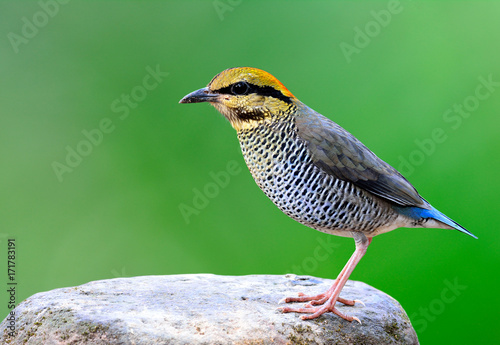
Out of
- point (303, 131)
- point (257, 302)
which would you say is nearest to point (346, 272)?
point (257, 302)

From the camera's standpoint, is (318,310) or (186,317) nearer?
(186,317)

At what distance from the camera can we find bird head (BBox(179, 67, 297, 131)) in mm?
4895

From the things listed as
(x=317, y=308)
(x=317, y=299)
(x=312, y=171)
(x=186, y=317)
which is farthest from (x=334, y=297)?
(x=186, y=317)

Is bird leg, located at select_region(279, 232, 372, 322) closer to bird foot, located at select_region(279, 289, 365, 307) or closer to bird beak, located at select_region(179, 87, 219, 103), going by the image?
bird foot, located at select_region(279, 289, 365, 307)

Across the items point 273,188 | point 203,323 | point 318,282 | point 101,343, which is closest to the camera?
point 101,343

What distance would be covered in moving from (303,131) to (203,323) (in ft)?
6.07

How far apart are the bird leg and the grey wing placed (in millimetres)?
488

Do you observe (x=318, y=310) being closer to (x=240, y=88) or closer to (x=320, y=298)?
(x=320, y=298)

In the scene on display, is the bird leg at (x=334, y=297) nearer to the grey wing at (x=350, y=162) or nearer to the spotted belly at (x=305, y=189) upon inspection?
the spotted belly at (x=305, y=189)

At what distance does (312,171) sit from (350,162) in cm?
39

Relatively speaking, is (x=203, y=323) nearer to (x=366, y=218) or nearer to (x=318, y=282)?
(x=366, y=218)

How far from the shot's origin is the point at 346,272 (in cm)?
496

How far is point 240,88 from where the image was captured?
4.91m

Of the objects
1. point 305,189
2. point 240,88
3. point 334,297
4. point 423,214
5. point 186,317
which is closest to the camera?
point 186,317
